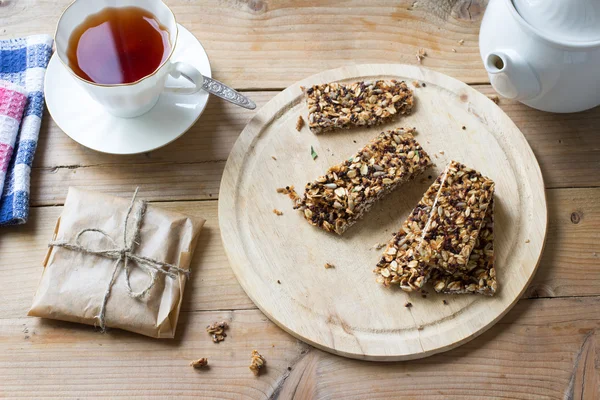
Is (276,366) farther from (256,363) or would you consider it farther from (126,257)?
(126,257)

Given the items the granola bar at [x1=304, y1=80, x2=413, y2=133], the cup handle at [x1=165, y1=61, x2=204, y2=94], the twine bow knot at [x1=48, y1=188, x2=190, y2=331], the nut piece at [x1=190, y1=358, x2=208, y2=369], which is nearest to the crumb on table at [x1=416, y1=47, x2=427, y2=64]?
the granola bar at [x1=304, y1=80, x2=413, y2=133]

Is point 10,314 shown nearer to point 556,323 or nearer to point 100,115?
point 100,115

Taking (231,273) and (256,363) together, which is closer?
Result: (256,363)

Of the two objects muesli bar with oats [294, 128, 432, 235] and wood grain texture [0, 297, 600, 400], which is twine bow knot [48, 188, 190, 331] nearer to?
wood grain texture [0, 297, 600, 400]

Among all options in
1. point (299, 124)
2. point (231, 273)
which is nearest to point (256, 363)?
point (231, 273)

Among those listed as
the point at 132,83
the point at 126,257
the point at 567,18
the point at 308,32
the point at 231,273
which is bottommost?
the point at 231,273

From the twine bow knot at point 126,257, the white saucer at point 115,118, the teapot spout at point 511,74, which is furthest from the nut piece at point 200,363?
the teapot spout at point 511,74

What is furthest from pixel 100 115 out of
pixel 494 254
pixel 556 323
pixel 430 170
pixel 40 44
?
pixel 556 323
